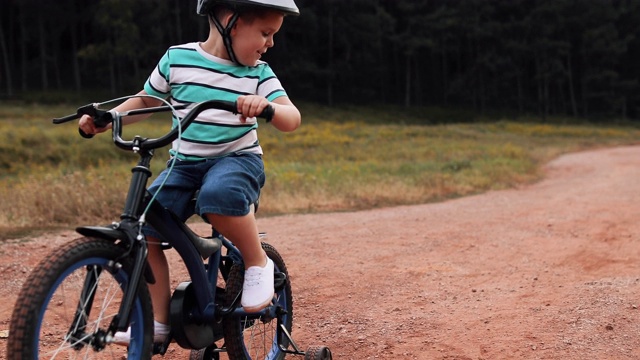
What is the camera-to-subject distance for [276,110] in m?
2.66

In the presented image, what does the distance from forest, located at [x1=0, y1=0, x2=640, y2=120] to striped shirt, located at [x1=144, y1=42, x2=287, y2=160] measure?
4103 centimetres

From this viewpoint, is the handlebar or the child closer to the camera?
the handlebar

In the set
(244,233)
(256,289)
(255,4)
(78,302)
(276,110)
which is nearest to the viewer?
(78,302)

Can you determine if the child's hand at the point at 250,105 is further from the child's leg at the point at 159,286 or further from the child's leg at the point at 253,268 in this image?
the child's leg at the point at 159,286

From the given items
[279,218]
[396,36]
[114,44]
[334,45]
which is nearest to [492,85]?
[396,36]

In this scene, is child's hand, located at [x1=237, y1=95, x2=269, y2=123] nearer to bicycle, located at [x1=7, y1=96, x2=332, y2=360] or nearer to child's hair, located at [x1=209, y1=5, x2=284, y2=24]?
bicycle, located at [x1=7, y1=96, x2=332, y2=360]

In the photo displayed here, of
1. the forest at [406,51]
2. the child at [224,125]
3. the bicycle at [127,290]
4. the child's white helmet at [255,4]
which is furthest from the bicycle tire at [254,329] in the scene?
the forest at [406,51]

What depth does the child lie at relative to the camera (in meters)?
2.80

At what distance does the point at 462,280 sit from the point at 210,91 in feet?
11.4

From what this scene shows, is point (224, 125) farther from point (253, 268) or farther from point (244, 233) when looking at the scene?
point (253, 268)

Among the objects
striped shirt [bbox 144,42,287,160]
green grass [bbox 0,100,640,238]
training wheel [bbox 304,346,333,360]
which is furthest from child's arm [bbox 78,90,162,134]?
green grass [bbox 0,100,640,238]

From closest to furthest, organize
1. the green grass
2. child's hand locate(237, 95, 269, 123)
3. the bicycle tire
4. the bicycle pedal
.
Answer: child's hand locate(237, 95, 269, 123), the bicycle tire, the bicycle pedal, the green grass

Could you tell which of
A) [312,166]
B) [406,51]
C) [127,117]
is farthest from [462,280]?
[406,51]

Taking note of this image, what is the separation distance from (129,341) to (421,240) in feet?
17.5
